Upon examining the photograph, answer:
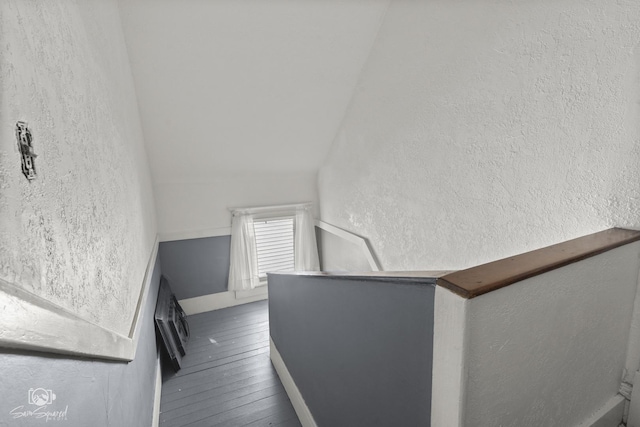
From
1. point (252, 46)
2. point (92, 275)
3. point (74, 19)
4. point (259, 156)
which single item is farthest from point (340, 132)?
point (92, 275)

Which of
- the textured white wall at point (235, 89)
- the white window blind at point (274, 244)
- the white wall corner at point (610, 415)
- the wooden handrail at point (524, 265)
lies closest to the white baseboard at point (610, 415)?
the white wall corner at point (610, 415)

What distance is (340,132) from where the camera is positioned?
3.29 metres

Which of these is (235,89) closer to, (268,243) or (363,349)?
(268,243)

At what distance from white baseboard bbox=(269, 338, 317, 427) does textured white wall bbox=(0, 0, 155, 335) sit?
122 centimetres

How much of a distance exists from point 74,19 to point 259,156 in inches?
99.4

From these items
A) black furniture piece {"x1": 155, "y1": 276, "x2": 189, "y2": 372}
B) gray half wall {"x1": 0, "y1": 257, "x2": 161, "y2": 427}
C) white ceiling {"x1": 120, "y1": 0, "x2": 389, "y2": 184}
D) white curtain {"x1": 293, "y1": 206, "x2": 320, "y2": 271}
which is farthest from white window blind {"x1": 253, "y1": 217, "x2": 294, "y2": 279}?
gray half wall {"x1": 0, "y1": 257, "x2": 161, "y2": 427}

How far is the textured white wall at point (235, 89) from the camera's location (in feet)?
6.84

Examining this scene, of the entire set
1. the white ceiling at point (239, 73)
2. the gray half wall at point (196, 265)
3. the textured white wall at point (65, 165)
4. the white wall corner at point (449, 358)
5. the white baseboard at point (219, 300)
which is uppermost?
the white ceiling at point (239, 73)

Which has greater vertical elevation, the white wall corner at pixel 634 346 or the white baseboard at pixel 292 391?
the white wall corner at pixel 634 346

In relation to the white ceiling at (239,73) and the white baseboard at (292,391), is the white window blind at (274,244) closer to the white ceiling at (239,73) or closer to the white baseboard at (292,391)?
the white ceiling at (239,73)

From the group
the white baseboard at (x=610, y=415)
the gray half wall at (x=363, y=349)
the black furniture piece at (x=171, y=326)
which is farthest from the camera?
the black furniture piece at (x=171, y=326)

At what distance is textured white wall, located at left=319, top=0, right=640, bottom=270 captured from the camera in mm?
1104

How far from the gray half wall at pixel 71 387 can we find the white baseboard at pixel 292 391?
39.5 inches

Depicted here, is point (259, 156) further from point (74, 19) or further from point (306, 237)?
point (74, 19)
